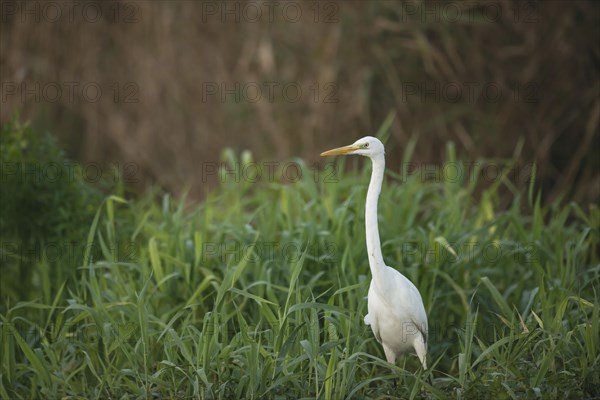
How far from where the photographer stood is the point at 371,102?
296 inches

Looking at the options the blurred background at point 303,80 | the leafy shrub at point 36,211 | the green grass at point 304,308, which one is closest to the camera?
the green grass at point 304,308

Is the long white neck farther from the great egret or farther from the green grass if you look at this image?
the green grass

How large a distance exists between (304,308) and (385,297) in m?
0.39

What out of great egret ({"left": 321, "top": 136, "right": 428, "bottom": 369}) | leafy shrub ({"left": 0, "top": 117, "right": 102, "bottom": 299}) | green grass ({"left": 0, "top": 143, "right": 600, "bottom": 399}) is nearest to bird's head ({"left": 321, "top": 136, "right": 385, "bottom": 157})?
great egret ({"left": 321, "top": 136, "right": 428, "bottom": 369})

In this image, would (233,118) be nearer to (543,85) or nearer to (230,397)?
(543,85)

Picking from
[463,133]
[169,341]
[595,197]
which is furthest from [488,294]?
[463,133]

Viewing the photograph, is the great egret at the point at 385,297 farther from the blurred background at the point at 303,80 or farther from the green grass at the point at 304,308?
the blurred background at the point at 303,80

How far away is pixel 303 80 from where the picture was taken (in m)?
8.11

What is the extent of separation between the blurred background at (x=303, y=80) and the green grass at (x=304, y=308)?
162 cm

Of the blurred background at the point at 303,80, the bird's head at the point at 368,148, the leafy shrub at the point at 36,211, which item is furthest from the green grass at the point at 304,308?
the blurred background at the point at 303,80

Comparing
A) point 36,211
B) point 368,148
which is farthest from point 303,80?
point 368,148

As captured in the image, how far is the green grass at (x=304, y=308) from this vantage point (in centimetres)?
351

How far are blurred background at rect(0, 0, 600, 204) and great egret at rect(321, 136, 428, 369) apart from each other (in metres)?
2.91

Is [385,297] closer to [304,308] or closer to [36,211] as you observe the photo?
[304,308]
